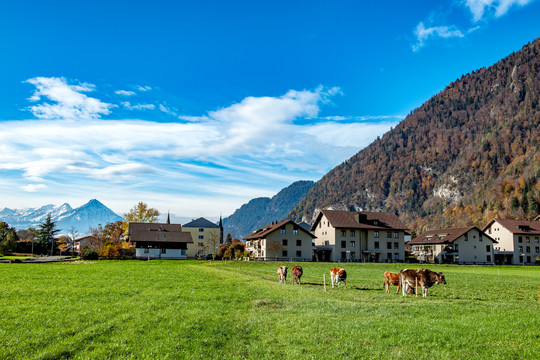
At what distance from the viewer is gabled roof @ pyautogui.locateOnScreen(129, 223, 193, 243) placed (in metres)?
96.0

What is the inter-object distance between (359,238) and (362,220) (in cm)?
474

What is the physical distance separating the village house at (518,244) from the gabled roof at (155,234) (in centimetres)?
8328

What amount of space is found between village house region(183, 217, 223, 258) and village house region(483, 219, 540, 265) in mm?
78640

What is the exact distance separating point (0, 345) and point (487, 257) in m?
112

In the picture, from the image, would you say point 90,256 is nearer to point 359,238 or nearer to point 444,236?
point 359,238

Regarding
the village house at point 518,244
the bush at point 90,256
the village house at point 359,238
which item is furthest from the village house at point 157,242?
the village house at point 518,244

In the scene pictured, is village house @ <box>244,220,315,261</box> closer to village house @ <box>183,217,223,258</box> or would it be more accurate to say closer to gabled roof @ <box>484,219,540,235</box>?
village house @ <box>183,217,223,258</box>

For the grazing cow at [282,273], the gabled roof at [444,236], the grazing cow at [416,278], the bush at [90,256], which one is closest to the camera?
the grazing cow at [416,278]

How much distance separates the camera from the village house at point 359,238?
314 ft

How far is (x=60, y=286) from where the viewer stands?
23.4 metres

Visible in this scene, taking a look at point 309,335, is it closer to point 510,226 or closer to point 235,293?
point 235,293

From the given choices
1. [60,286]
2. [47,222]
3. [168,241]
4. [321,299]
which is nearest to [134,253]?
[168,241]

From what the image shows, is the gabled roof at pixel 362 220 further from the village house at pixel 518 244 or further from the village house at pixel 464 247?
the village house at pixel 518 244

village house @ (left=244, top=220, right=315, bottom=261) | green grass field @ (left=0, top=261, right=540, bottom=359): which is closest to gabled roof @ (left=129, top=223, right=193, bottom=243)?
village house @ (left=244, top=220, right=315, bottom=261)
